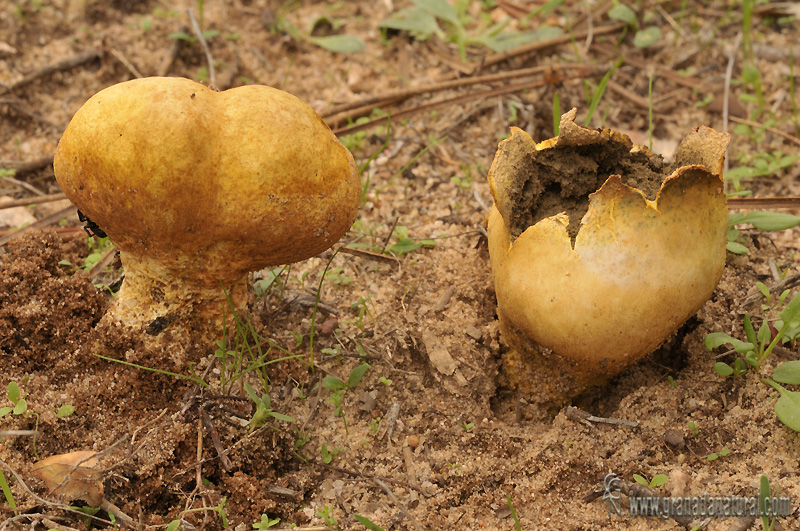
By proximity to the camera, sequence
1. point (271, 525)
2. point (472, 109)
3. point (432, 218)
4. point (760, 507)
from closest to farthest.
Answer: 1. point (760, 507)
2. point (271, 525)
3. point (432, 218)
4. point (472, 109)

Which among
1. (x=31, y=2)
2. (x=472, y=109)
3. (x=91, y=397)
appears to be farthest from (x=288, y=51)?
(x=91, y=397)

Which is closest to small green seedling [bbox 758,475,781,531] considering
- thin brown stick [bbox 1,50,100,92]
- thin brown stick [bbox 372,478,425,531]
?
thin brown stick [bbox 372,478,425,531]

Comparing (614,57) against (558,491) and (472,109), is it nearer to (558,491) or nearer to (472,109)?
(472,109)

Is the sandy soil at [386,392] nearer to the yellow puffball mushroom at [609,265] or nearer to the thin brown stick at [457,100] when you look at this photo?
the thin brown stick at [457,100]

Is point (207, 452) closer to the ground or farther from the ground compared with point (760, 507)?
closer to the ground

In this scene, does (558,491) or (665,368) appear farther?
(665,368)

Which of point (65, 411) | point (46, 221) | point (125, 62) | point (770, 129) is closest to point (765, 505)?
point (65, 411)
